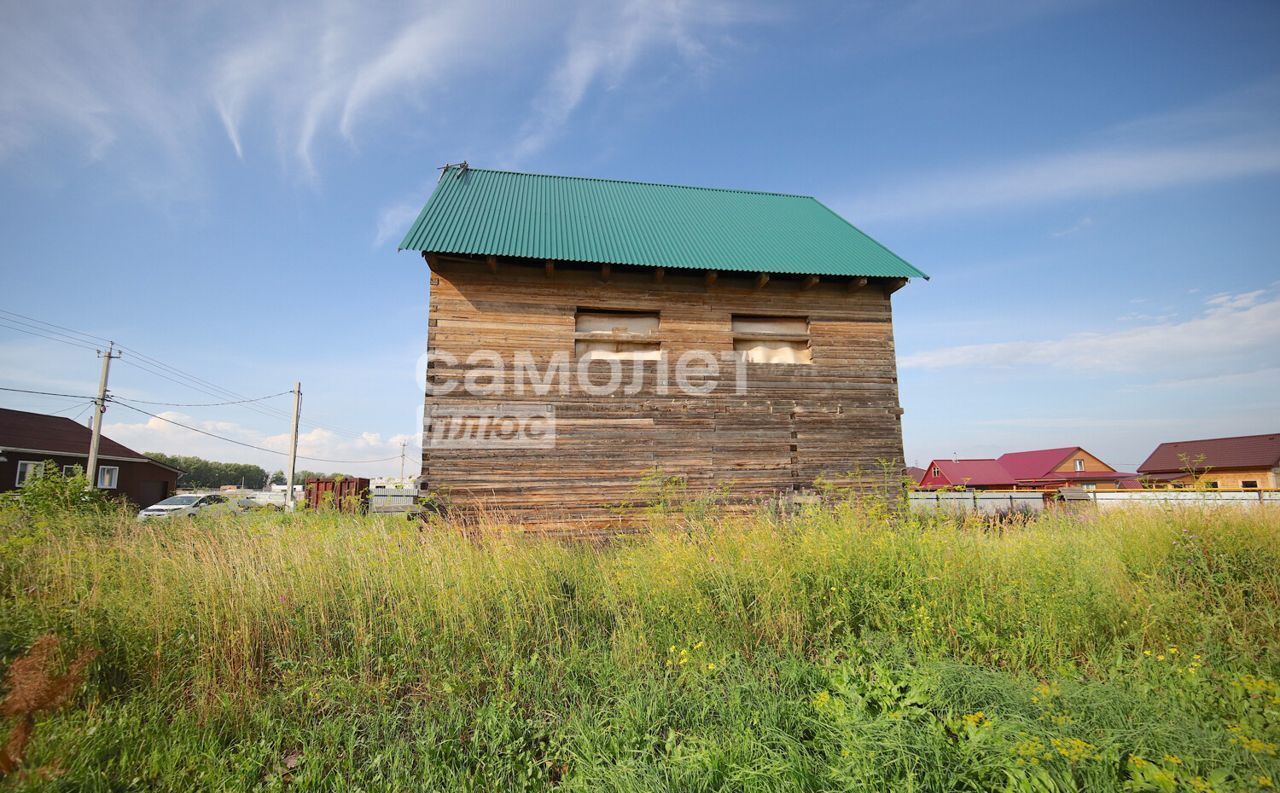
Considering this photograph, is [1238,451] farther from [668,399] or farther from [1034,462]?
[668,399]

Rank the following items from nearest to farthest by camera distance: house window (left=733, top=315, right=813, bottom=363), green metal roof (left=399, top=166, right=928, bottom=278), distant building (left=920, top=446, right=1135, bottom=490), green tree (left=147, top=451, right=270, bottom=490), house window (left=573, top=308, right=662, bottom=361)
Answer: green metal roof (left=399, top=166, right=928, bottom=278) → house window (left=573, top=308, right=662, bottom=361) → house window (left=733, top=315, right=813, bottom=363) → distant building (left=920, top=446, right=1135, bottom=490) → green tree (left=147, top=451, right=270, bottom=490)

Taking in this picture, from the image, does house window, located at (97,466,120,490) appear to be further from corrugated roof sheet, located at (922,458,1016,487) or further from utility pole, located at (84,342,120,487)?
corrugated roof sheet, located at (922,458,1016,487)

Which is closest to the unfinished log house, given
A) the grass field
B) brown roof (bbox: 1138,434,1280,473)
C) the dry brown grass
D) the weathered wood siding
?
the weathered wood siding

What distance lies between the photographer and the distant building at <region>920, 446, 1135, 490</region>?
139 feet

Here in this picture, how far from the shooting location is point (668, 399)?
10180 mm

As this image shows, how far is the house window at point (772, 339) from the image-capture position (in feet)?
35.1

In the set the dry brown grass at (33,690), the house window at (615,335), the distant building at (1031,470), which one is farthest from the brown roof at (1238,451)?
the dry brown grass at (33,690)

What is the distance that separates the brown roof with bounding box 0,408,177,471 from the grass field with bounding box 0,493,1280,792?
2897 cm

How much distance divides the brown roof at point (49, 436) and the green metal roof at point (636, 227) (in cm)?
2861

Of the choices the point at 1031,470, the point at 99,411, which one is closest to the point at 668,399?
the point at 99,411

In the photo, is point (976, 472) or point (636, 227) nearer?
point (636, 227)

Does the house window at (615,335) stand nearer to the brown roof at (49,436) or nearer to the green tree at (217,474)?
the brown roof at (49,436)

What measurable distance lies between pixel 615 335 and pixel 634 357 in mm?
583

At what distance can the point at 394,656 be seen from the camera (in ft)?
13.4
